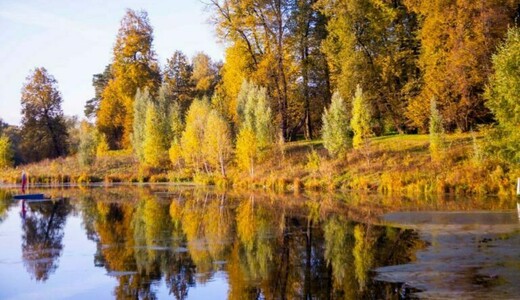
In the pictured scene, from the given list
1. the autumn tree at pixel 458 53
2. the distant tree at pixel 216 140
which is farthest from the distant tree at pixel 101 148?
the autumn tree at pixel 458 53

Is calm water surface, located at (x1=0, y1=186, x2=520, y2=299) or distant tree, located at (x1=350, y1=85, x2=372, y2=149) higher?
distant tree, located at (x1=350, y1=85, x2=372, y2=149)

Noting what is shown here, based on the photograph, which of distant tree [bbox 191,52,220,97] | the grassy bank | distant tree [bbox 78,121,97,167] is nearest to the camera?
the grassy bank

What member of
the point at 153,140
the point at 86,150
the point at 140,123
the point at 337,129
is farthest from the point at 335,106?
the point at 86,150

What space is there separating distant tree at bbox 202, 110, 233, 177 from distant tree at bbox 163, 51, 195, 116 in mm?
26080

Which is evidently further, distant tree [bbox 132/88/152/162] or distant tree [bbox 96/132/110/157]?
distant tree [bbox 96/132/110/157]

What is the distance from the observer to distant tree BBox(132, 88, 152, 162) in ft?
185

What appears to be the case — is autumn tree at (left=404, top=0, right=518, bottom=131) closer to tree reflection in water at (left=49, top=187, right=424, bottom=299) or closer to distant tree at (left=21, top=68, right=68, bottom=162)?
tree reflection in water at (left=49, top=187, right=424, bottom=299)

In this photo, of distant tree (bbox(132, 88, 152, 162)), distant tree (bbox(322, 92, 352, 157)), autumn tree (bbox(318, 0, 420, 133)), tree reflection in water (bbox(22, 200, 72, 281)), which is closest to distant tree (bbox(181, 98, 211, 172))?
distant tree (bbox(132, 88, 152, 162))

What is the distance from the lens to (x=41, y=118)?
7056cm

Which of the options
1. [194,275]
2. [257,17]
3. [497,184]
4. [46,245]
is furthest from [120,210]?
[257,17]

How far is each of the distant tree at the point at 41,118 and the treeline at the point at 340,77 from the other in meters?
11.4

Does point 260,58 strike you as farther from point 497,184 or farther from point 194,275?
point 194,275

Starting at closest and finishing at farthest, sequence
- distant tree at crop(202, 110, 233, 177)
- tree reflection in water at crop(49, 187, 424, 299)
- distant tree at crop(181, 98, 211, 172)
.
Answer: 1. tree reflection in water at crop(49, 187, 424, 299)
2. distant tree at crop(202, 110, 233, 177)
3. distant tree at crop(181, 98, 211, 172)

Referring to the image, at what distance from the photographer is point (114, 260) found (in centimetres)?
→ 1573
